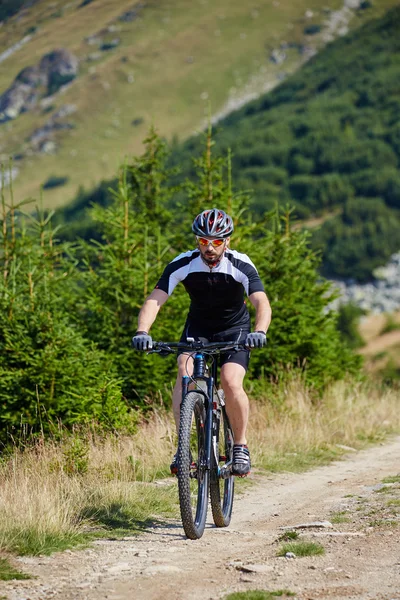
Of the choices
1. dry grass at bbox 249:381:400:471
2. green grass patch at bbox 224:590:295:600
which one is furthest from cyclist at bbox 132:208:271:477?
dry grass at bbox 249:381:400:471

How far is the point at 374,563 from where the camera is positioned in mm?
5031

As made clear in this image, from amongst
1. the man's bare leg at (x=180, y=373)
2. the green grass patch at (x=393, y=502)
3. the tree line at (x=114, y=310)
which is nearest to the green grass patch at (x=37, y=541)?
the man's bare leg at (x=180, y=373)

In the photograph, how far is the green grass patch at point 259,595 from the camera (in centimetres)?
439

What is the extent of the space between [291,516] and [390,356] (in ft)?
394

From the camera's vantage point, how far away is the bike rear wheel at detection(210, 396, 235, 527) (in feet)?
20.7

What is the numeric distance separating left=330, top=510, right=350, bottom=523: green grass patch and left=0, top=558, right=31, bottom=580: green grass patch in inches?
97.0

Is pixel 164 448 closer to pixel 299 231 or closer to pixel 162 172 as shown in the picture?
pixel 299 231

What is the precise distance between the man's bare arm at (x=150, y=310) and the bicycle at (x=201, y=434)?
224 millimetres

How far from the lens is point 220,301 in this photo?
643 centimetres

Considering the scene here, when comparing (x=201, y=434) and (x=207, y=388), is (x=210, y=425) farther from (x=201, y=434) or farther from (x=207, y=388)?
(x=207, y=388)

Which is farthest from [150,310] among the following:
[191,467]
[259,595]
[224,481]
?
[259,595]

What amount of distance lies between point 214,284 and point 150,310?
0.51 m

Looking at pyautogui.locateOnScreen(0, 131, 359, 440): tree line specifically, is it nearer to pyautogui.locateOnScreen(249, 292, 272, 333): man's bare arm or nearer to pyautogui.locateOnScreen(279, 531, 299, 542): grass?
pyautogui.locateOnScreen(249, 292, 272, 333): man's bare arm

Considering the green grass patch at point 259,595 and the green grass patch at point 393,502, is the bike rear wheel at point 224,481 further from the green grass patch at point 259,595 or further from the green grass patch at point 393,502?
the green grass patch at point 259,595
